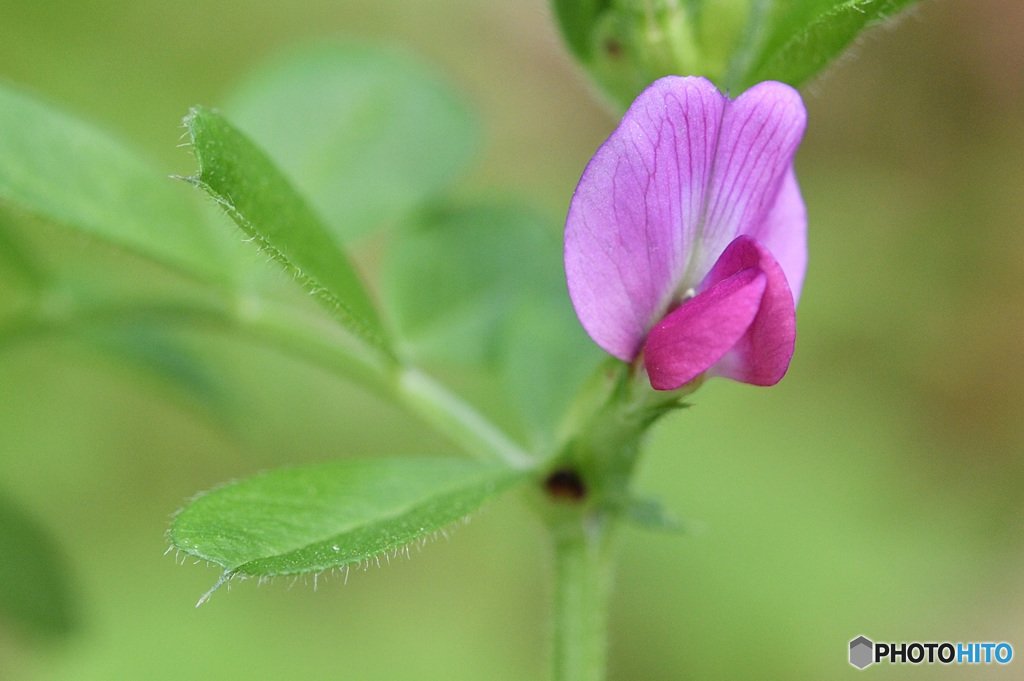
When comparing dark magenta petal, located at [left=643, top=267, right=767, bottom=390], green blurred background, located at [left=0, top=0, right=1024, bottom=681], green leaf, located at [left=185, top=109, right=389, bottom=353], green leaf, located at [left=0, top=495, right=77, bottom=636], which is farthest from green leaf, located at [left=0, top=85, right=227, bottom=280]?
green blurred background, located at [left=0, top=0, right=1024, bottom=681]

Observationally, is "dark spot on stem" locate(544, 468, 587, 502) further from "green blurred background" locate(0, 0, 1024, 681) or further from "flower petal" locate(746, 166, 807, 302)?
"green blurred background" locate(0, 0, 1024, 681)

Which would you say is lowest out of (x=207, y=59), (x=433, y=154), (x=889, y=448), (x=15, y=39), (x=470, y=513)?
(x=470, y=513)

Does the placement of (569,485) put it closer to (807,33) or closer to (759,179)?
(759,179)

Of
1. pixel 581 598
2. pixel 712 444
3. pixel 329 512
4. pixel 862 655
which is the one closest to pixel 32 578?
pixel 329 512

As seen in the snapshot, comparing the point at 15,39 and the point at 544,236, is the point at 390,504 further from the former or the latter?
the point at 15,39

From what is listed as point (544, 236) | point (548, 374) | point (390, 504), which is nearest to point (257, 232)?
point (390, 504)

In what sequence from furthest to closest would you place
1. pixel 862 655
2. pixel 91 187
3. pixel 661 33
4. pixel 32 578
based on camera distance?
pixel 862 655
pixel 32 578
pixel 91 187
pixel 661 33

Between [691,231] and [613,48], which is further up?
[613,48]
